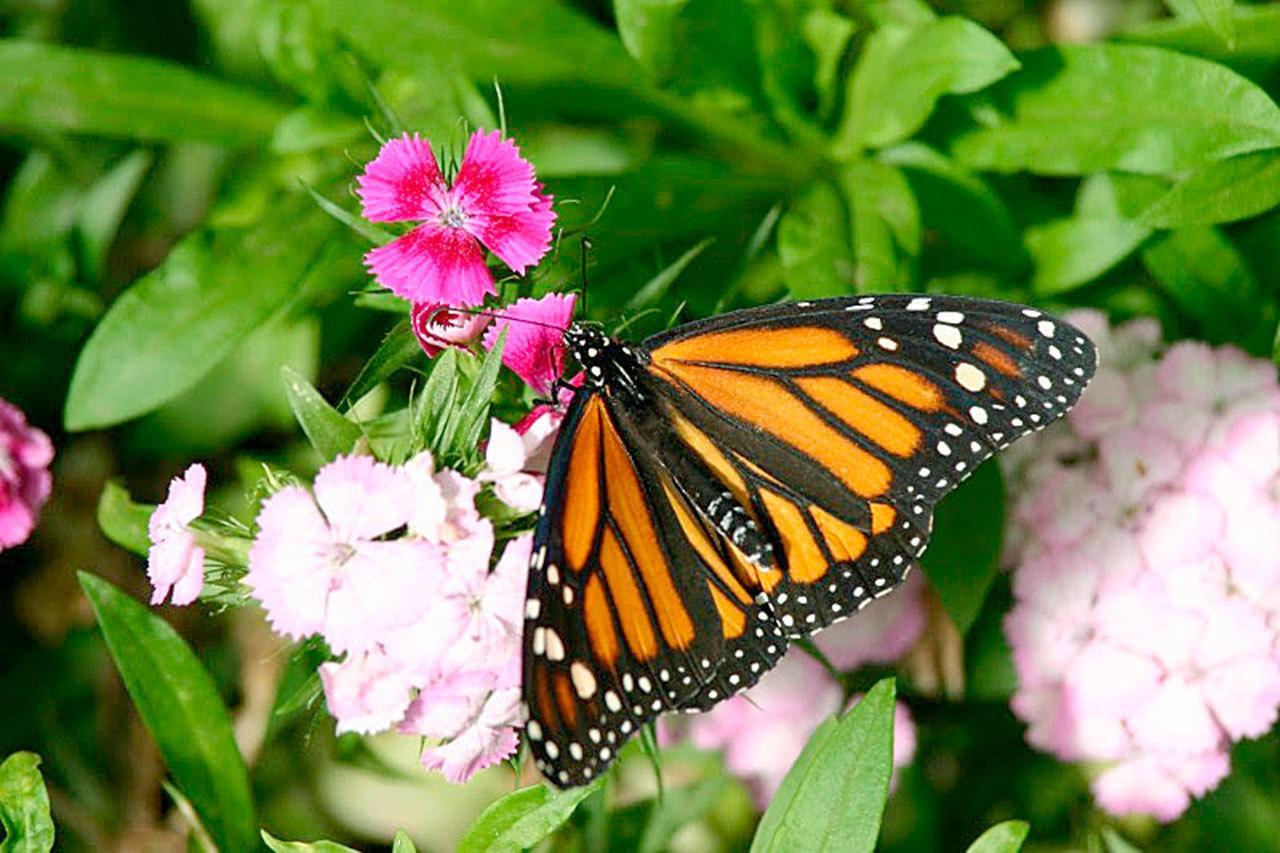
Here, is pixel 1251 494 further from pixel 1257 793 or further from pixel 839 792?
pixel 839 792

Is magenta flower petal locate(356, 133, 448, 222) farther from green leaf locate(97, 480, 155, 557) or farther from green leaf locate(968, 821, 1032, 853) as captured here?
green leaf locate(968, 821, 1032, 853)

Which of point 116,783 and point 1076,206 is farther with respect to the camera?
point 116,783

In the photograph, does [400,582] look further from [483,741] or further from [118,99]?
[118,99]

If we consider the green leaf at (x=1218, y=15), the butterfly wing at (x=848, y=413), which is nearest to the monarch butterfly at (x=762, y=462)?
the butterfly wing at (x=848, y=413)

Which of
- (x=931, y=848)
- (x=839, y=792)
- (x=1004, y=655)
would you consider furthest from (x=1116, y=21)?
(x=839, y=792)

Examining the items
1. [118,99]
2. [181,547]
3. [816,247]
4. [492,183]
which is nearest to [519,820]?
[181,547]

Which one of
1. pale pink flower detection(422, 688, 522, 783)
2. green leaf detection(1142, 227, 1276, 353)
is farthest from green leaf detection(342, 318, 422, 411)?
green leaf detection(1142, 227, 1276, 353)

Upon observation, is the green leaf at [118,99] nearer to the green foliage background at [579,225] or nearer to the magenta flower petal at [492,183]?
the green foliage background at [579,225]

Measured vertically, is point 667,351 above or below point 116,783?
above
